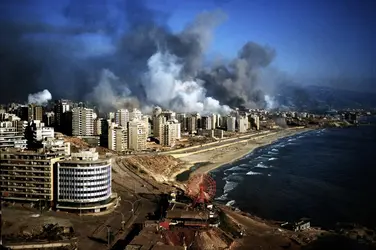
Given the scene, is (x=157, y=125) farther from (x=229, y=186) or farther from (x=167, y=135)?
(x=229, y=186)

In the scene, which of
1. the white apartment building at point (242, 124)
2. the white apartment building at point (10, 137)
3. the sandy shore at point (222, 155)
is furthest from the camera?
the white apartment building at point (242, 124)

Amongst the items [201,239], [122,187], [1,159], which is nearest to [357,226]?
[201,239]

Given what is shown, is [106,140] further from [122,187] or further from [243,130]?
[243,130]

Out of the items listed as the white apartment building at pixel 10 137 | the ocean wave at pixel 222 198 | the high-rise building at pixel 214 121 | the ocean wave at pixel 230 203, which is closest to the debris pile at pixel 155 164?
the ocean wave at pixel 222 198

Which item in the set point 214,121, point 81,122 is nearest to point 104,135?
point 81,122

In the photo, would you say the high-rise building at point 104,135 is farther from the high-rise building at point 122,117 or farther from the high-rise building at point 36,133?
the high-rise building at point 36,133
